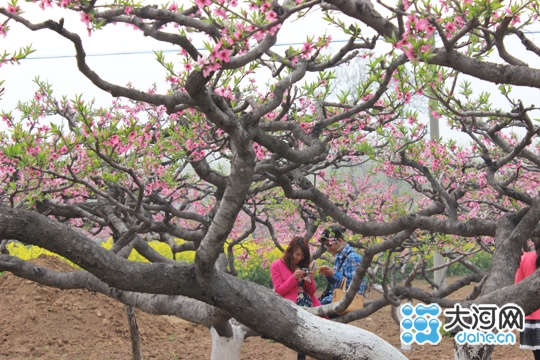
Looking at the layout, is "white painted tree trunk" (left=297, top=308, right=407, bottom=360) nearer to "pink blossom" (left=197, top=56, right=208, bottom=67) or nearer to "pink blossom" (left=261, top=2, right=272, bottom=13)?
"pink blossom" (left=197, top=56, right=208, bottom=67)

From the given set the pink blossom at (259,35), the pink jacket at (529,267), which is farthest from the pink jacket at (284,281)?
the pink blossom at (259,35)

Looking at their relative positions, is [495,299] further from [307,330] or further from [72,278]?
[72,278]

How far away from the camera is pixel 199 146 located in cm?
501

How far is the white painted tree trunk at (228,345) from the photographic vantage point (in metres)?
5.77

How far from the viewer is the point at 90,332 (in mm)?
9141

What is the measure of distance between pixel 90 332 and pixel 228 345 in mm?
4158

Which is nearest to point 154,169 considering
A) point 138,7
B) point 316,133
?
point 316,133

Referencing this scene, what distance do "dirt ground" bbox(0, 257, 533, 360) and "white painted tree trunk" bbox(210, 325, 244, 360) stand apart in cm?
238

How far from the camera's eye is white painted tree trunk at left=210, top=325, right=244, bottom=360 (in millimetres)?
5770

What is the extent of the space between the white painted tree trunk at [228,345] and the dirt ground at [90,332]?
2.38m

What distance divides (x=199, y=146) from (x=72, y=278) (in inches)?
58.7

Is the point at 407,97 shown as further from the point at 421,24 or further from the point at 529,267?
the point at 421,24

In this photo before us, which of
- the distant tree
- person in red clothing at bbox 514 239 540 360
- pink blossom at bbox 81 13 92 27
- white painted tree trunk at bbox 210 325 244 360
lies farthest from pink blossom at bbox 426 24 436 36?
white painted tree trunk at bbox 210 325 244 360

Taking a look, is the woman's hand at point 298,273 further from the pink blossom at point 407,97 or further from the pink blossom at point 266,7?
the pink blossom at point 266,7
